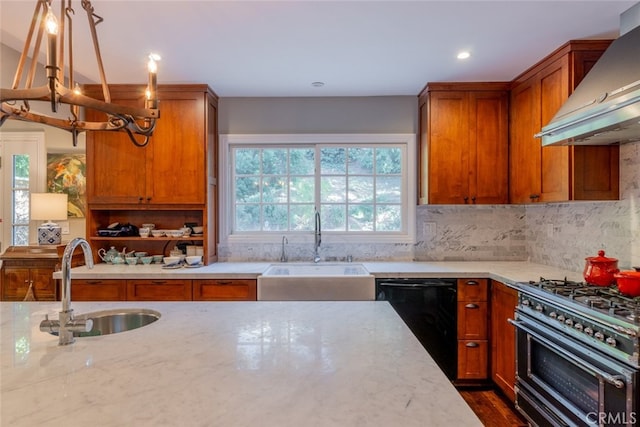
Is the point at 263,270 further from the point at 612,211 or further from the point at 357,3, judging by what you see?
the point at 612,211

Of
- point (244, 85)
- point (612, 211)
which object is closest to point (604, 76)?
point (612, 211)

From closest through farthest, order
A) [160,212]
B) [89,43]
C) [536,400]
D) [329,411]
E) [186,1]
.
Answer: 1. [329,411]
2. [186,1]
3. [536,400]
4. [89,43]
5. [160,212]

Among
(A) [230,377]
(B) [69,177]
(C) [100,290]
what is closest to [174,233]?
(C) [100,290]

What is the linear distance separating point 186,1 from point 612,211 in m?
3.00

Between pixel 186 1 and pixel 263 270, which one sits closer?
pixel 186 1

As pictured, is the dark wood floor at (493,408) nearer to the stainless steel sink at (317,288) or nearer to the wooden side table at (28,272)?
the stainless steel sink at (317,288)

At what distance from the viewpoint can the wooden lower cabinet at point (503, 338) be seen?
8.06ft

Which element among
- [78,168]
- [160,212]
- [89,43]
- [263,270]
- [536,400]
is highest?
[89,43]

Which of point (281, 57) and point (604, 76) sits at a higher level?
point (281, 57)

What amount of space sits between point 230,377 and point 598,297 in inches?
74.0

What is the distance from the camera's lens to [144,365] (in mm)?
1022

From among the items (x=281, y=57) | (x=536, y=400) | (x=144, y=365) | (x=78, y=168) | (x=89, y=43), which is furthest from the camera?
(x=78, y=168)

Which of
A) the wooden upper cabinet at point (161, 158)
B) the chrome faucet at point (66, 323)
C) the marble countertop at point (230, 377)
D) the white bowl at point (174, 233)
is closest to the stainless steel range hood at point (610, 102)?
the marble countertop at point (230, 377)

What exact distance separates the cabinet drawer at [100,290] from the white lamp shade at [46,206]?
4.01 feet
